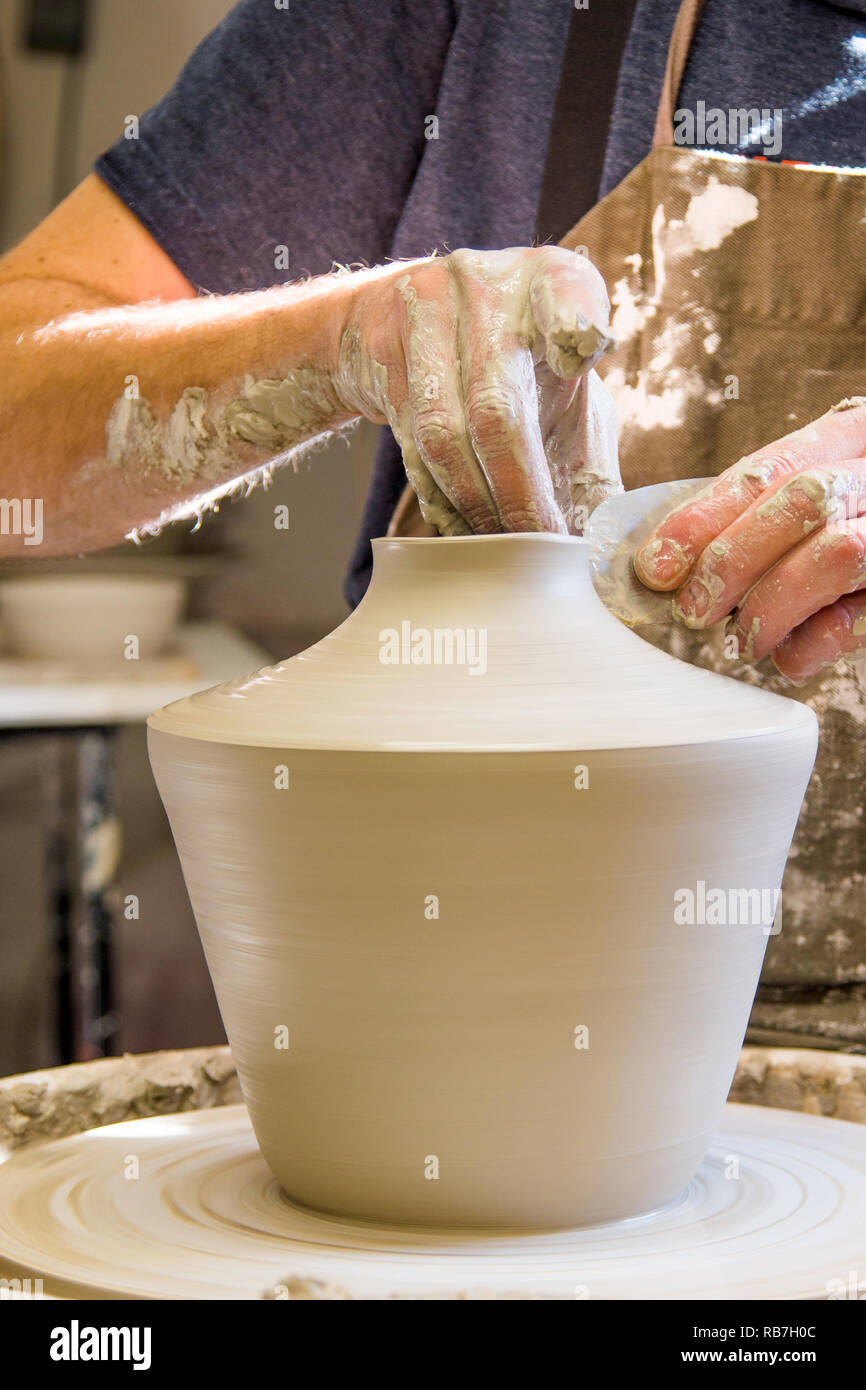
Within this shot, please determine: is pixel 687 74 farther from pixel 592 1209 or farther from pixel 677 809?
pixel 592 1209

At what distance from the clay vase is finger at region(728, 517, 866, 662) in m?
0.12

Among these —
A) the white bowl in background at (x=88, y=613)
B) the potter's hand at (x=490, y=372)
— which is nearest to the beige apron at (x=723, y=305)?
the potter's hand at (x=490, y=372)

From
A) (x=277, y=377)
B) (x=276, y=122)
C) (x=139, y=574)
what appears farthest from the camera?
(x=139, y=574)

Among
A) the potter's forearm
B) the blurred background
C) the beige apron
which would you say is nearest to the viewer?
the potter's forearm

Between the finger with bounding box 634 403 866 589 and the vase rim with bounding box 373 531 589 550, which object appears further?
the finger with bounding box 634 403 866 589

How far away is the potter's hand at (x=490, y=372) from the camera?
2.52 ft

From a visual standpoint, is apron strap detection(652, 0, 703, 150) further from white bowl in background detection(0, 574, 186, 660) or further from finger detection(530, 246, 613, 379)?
white bowl in background detection(0, 574, 186, 660)

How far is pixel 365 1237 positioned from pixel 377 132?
3.81ft

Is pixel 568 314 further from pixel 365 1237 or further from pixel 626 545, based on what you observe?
pixel 365 1237

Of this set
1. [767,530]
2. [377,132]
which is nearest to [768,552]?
[767,530]

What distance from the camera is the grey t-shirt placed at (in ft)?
Result: 4.48

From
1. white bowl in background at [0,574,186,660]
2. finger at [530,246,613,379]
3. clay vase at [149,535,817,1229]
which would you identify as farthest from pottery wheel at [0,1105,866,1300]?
white bowl in background at [0,574,186,660]

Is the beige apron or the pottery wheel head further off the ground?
the beige apron

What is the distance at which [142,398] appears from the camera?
128 cm
